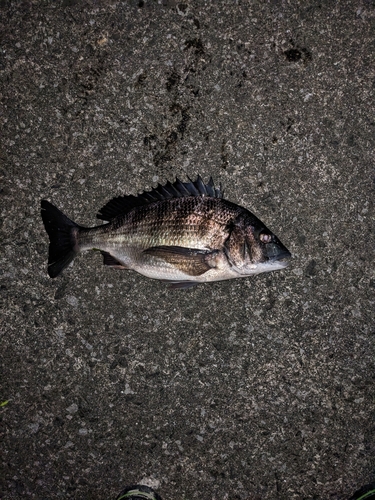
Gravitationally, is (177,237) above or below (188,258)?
above

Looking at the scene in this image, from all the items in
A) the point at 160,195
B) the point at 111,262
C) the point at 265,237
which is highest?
the point at 160,195

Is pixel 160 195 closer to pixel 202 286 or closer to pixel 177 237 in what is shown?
pixel 177 237

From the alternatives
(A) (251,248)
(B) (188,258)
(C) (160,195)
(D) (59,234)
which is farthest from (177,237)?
(D) (59,234)

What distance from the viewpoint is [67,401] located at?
11.3 feet

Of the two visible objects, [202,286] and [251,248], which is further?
[202,286]

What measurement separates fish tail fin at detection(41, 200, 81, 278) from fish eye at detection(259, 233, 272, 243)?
1485mm

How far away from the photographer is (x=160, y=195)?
3102 millimetres

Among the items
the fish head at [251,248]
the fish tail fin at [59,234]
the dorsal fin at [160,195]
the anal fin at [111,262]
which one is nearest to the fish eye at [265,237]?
the fish head at [251,248]

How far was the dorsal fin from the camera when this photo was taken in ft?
9.95

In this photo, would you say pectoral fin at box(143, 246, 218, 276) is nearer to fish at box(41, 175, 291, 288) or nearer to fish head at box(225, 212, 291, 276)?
fish at box(41, 175, 291, 288)

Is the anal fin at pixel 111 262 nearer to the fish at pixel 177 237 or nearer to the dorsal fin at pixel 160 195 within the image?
the fish at pixel 177 237

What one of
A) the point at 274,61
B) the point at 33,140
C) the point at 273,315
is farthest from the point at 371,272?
the point at 33,140

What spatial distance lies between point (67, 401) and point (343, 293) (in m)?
2.62

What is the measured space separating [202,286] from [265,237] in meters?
0.79
